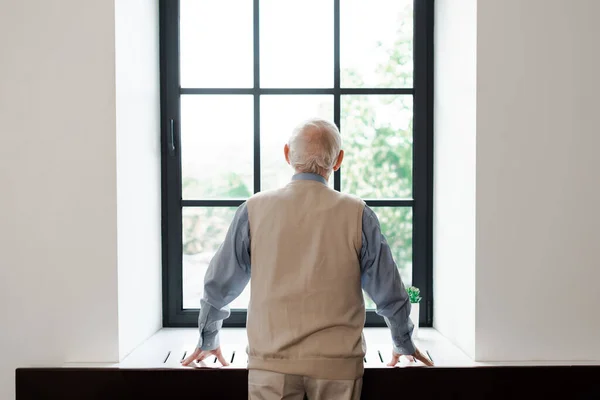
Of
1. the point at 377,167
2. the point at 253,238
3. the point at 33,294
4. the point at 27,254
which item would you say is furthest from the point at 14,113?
the point at 377,167

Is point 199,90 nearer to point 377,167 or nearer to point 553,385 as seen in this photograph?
point 377,167

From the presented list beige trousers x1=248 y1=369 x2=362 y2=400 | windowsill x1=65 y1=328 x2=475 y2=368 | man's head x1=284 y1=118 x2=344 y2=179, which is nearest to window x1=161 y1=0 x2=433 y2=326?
windowsill x1=65 y1=328 x2=475 y2=368

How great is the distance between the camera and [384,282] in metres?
1.89

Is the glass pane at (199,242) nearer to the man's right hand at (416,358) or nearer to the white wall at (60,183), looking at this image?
the white wall at (60,183)

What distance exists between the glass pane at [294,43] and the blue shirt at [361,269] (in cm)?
82

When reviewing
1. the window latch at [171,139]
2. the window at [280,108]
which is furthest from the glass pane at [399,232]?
the window latch at [171,139]

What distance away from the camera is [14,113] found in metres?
1.99

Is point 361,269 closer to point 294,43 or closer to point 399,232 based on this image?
point 399,232

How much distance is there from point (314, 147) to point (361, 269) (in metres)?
0.42

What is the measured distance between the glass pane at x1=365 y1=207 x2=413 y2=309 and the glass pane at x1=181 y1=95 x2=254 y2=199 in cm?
60

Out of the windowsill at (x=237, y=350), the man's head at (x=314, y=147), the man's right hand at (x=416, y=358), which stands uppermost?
the man's head at (x=314, y=147)

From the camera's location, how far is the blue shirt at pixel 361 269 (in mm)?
1842

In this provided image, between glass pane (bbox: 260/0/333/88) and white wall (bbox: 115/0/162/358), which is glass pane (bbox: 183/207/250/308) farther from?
glass pane (bbox: 260/0/333/88)

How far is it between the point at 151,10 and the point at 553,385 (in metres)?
2.06
